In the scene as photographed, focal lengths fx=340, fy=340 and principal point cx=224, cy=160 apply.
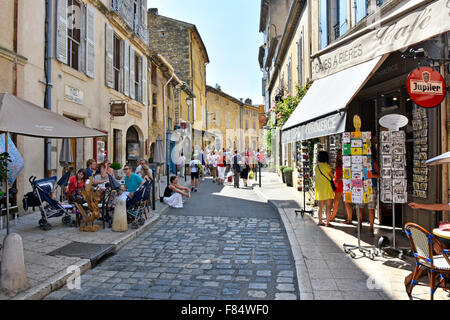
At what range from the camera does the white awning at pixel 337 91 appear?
15.3ft

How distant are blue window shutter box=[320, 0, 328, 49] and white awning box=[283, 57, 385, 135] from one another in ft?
12.1

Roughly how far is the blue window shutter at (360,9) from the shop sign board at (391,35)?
3054 mm

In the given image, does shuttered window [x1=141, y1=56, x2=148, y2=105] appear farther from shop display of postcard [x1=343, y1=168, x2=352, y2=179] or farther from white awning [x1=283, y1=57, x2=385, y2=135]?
shop display of postcard [x1=343, y1=168, x2=352, y2=179]

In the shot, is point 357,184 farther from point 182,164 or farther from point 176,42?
point 176,42

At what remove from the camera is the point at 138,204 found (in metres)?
7.18

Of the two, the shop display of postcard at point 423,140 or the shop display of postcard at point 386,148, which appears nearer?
the shop display of postcard at point 386,148

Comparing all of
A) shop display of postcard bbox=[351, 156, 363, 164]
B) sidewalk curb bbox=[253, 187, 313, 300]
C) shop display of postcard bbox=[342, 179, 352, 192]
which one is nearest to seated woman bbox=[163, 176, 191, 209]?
sidewalk curb bbox=[253, 187, 313, 300]

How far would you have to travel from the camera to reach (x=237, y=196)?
12359 mm

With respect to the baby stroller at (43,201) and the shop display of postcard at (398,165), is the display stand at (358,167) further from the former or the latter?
the baby stroller at (43,201)

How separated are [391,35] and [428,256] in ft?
7.64

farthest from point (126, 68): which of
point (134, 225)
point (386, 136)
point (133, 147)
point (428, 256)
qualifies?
point (428, 256)

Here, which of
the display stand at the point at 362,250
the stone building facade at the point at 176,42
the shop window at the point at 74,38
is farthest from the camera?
the stone building facade at the point at 176,42

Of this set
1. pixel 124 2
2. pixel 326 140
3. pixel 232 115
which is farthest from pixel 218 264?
pixel 232 115

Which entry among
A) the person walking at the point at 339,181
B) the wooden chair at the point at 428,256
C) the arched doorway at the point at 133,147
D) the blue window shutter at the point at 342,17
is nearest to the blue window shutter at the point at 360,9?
the blue window shutter at the point at 342,17
